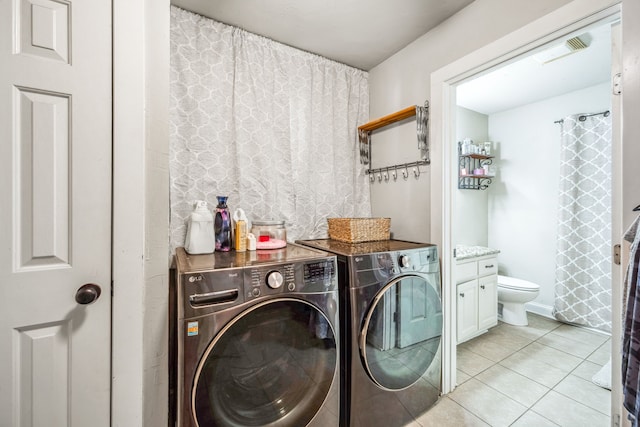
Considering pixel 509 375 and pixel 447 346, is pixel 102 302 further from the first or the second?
pixel 509 375

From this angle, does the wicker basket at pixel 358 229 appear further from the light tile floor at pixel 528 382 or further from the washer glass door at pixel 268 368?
the light tile floor at pixel 528 382

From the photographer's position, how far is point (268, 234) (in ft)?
5.32

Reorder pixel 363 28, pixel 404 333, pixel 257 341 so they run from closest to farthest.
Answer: pixel 257 341 < pixel 404 333 < pixel 363 28

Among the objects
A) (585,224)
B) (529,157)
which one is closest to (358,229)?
(585,224)

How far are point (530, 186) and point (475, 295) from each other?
1715 millimetres

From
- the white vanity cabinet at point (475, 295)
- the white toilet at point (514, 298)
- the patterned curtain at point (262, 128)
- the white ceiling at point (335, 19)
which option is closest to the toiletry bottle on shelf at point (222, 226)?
the patterned curtain at point (262, 128)

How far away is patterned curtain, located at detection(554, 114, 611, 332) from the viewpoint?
258 centimetres

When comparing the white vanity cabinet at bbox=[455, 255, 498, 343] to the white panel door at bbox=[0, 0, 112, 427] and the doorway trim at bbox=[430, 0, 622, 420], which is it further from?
the white panel door at bbox=[0, 0, 112, 427]

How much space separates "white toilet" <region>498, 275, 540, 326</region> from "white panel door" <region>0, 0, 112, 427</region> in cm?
321

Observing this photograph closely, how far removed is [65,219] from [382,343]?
1456mm

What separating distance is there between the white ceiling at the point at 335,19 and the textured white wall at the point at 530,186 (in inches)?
88.8

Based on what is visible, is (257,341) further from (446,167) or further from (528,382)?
(528,382)

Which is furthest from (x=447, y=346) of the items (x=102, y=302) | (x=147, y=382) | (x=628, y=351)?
(x=102, y=302)

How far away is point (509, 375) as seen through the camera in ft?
6.32
